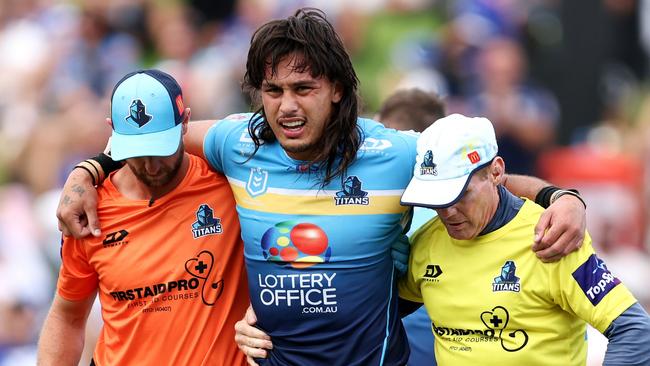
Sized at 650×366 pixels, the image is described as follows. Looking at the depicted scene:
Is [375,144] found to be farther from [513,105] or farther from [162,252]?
[513,105]

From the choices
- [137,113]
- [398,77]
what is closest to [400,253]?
[137,113]

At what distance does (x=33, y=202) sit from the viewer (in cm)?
1050

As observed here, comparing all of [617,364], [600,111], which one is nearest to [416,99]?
[617,364]

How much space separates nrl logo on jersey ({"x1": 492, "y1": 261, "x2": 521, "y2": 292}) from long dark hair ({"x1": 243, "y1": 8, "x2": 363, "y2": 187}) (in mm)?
762

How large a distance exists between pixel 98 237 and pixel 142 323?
41 centimetres

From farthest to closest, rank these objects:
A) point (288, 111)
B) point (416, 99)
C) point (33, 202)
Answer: point (33, 202), point (416, 99), point (288, 111)

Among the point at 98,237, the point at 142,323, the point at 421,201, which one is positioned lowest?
the point at 142,323

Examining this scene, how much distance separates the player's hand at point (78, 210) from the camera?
16.8ft

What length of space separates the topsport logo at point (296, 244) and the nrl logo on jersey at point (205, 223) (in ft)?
1.20

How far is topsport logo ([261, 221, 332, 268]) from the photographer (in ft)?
15.9

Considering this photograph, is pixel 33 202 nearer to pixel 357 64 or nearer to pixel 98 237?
pixel 357 64

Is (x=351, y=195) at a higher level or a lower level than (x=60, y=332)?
higher

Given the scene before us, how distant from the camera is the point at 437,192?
4.58 meters

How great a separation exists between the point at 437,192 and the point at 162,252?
1.28 metres
